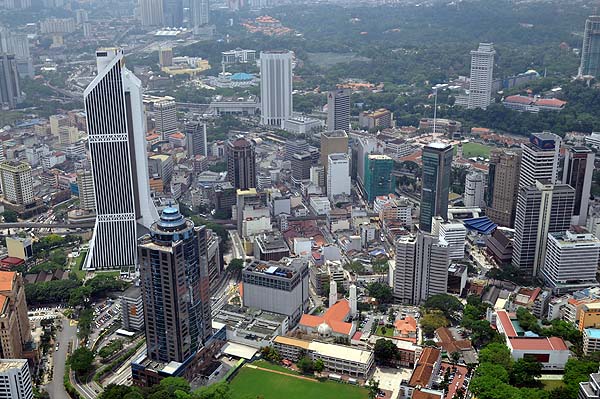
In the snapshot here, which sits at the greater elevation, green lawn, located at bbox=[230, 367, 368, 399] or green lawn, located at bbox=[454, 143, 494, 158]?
green lawn, located at bbox=[454, 143, 494, 158]

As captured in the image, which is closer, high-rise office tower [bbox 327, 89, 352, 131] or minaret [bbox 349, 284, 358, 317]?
minaret [bbox 349, 284, 358, 317]

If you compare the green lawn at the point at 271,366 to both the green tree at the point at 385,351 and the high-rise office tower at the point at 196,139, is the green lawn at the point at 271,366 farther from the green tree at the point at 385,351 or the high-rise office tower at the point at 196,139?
the high-rise office tower at the point at 196,139

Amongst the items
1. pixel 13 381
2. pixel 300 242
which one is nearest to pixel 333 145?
pixel 300 242

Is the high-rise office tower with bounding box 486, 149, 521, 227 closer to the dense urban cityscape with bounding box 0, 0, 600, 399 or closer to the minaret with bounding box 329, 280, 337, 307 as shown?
the dense urban cityscape with bounding box 0, 0, 600, 399

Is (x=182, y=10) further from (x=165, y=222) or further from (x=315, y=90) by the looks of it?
(x=165, y=222)

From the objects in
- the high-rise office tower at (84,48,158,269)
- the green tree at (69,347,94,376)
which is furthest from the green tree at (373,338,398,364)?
the high-rise office tower at (84,48,158,269)

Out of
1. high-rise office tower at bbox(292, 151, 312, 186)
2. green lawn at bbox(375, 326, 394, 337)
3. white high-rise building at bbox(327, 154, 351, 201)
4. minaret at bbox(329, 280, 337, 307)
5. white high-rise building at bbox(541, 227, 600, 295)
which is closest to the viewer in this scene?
green lawn at bbox(375, 326, 394, 337)

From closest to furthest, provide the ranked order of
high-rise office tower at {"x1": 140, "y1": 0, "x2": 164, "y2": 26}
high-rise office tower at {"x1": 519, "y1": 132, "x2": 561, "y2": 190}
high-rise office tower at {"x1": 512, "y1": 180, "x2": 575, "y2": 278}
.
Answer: high-rise office tower at {"x1": 512, "y1": 180, "x2": 575, "y2": 278}
high-rise office tower at {"x1": 519, "y1": 132, "x2": 561, "y2": 190}
high-rise office tower at {"x1": 140, "y1": 0, "x2": 164, "y2": 26}
